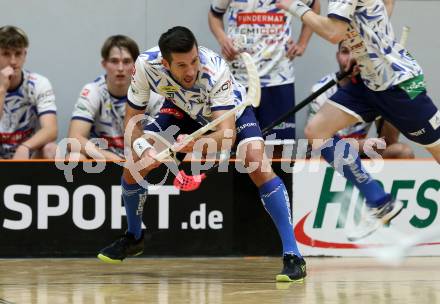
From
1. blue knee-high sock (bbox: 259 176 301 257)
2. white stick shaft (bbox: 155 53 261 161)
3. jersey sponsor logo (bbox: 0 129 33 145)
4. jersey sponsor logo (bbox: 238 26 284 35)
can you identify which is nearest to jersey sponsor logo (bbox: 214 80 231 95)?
white stick shaft (bbox: 155 53 261 161)

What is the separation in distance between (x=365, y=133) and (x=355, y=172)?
135 centimetres

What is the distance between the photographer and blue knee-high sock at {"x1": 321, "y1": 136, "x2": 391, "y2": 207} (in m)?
5.51

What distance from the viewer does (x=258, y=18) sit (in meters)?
6.68

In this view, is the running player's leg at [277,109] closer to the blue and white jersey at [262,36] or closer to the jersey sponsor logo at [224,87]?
the blue and white jersey at [262,36]

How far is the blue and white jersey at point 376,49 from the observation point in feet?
17.8

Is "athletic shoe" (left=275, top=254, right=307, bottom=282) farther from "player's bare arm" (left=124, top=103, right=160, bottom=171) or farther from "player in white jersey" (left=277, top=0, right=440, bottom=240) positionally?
"player's bare arm" (left=124, top=103, right=160, bottom=171)

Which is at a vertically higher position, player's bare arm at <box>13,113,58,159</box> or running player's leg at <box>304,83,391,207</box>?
running player's leg at <box>304,83,391,207</box>

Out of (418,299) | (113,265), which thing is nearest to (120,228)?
(113,265)

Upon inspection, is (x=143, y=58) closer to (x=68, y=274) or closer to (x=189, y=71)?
(x=189, y=71)

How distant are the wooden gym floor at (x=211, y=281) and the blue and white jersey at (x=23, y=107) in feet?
3.29

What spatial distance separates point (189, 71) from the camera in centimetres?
499

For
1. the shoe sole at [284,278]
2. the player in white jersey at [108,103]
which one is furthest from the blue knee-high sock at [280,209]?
the player in white jersey at [108,103]

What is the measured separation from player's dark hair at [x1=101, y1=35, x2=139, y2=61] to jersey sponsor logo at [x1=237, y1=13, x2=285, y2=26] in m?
0.70

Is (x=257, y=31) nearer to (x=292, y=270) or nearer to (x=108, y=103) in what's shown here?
(x=108, y=103)
